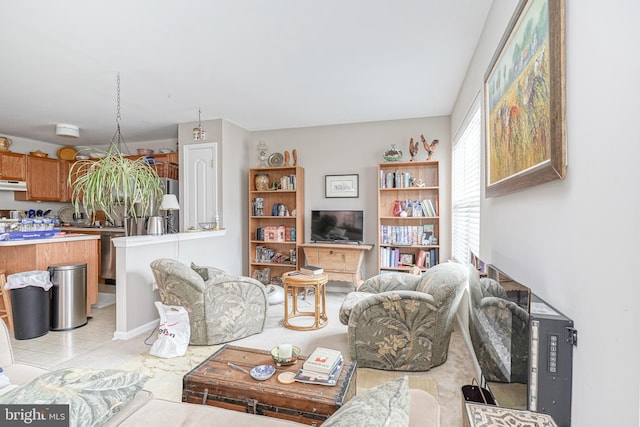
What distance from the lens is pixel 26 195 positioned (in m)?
5.48

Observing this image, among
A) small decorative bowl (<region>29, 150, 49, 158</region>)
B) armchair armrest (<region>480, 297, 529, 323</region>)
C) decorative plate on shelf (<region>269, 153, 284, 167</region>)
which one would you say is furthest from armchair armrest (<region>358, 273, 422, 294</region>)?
small decorative bowl (<region>29, 150, 49, 158</region>)

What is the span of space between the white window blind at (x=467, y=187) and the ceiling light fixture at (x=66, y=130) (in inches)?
224

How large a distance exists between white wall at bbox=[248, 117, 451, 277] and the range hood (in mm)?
4010

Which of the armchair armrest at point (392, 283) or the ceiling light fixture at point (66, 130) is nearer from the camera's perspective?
the armchair armrest at point (392, 283)

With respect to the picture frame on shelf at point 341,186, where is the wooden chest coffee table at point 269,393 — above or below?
below

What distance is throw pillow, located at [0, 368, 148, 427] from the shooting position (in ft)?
3.02

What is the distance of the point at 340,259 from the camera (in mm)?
4383

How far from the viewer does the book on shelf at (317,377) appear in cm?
144

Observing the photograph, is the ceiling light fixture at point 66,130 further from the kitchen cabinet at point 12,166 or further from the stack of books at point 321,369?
the stack of books at point 321,369

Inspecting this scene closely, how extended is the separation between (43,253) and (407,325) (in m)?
3.82

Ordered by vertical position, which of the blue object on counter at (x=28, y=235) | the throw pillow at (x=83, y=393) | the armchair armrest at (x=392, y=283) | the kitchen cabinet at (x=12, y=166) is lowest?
the armchair armrest at (x=392, y=283)

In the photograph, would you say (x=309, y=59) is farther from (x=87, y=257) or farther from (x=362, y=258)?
(x=87, y=257)

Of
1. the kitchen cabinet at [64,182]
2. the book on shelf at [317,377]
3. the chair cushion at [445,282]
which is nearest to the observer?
the book on shelf at [317,377]

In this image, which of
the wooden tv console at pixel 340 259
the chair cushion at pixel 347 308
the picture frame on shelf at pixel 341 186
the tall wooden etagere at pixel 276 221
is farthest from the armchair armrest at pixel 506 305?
the tall wooden etagere at pixel 276 221
